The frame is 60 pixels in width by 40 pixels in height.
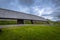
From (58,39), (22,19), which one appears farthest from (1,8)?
(58,39)

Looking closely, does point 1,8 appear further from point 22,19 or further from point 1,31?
point 1,31

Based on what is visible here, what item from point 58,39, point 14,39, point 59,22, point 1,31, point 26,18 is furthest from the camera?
point 59,22

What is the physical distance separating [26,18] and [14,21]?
0.42 metres

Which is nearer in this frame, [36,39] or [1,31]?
[36,39]

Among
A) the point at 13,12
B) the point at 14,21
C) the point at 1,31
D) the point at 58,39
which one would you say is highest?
the point at 13,12

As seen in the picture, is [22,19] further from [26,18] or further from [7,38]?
[7,38]

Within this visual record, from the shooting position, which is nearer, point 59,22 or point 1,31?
point 1,31

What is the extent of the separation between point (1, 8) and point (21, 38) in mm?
1306

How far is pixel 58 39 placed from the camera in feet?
5.72

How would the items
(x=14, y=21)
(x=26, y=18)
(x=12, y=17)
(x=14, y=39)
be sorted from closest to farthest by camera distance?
1. (x=14, y=39)
2. (x=12, y=17)
3. (x=14, y=21)
4. (x=26, y=18)

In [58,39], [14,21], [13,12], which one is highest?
[13,12]

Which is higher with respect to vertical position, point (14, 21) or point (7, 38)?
point (14, 21)

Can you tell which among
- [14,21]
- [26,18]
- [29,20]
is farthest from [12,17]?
[29,20]

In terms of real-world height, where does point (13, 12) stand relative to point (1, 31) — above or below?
above
